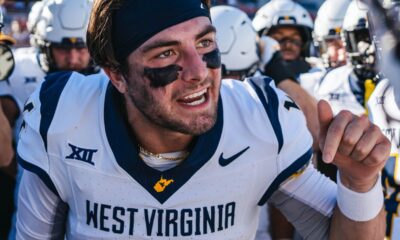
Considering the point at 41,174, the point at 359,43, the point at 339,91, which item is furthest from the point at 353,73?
the point at 41,174

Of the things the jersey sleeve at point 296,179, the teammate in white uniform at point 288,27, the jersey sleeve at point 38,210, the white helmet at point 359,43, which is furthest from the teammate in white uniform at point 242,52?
the jersey sleeve at point 38,210

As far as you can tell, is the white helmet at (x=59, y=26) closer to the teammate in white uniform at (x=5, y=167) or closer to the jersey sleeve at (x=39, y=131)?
the teammate in white uniform at (x=5, y=167)

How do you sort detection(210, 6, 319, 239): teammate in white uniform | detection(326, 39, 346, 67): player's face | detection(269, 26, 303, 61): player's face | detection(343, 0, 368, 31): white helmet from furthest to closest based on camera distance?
detection(269, 26, 303, 61): player's face, detection(326, 39, 346, 67): player's face, detection(343, 0, 368, 31): white helmet, detection(210, 6, 319, 239): teammate in white uniform

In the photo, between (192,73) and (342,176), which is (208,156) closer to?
(192,73)

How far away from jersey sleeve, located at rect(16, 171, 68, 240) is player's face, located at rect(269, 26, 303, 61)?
3.20 meters

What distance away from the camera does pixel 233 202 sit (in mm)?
1911

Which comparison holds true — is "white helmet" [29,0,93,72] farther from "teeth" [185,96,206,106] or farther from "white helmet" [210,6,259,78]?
"teeth" [185,96,206,106]

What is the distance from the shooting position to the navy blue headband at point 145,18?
1.84 metres

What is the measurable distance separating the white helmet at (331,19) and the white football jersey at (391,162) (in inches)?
90.0

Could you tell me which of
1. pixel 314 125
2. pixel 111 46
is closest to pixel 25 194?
pixel 111 46

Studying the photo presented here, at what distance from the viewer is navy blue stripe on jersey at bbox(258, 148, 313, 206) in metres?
1.90

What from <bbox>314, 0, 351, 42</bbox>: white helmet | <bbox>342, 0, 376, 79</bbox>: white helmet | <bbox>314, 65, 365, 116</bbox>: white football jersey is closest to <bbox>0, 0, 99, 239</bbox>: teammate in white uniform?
<bbox>314, 65, 365, 116</bbox>: white football jersey

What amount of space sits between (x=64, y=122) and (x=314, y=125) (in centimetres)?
165

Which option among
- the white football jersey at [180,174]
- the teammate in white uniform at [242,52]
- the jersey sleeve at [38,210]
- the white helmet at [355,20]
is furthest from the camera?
the white helmet at [355,20]
